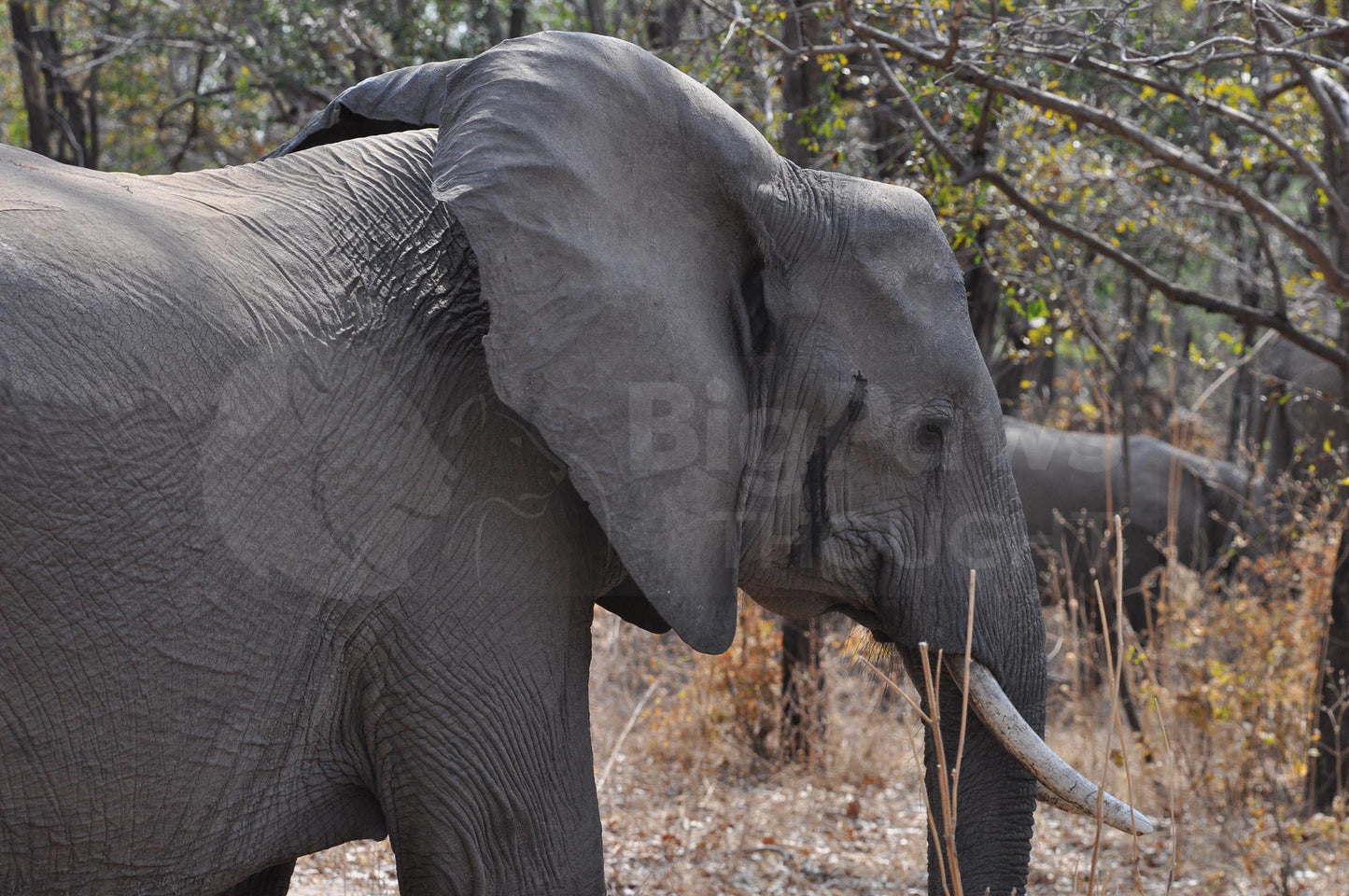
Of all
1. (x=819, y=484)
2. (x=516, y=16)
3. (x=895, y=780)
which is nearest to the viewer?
(x=819, y=484)

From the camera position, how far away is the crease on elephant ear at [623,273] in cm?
235

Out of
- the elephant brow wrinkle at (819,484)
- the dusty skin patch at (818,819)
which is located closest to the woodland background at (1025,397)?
the dusty skin patch at (818,819)

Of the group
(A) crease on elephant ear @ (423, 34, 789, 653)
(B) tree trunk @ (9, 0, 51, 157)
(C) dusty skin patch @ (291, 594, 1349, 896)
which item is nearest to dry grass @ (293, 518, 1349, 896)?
(C) dusty skin patch @ (291, 594, 1349, 896)

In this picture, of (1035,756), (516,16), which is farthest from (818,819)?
(516,16)

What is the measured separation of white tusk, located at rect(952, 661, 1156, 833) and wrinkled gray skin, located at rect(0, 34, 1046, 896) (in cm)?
7

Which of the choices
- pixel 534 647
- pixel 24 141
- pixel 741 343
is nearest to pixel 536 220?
pixel 741 343

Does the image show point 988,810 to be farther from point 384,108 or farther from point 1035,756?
point 384,108

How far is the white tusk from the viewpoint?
9.16 feet

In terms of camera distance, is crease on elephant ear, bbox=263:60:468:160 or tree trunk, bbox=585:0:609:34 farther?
tree trunk, bbox=585:0:609:34

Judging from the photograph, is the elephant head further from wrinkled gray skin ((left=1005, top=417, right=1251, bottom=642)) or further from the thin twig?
wrinkled gray skin ((left=1005, top=417, right=1251, bottom=642))

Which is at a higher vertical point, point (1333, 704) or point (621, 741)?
point (621, 741)

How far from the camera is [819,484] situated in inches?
111

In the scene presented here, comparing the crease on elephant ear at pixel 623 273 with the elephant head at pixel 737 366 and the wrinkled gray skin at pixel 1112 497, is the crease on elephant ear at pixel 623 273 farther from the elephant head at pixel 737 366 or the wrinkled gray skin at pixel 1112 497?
the wrinkled gray skin at pixel 1112 497

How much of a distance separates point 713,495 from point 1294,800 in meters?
3.33
